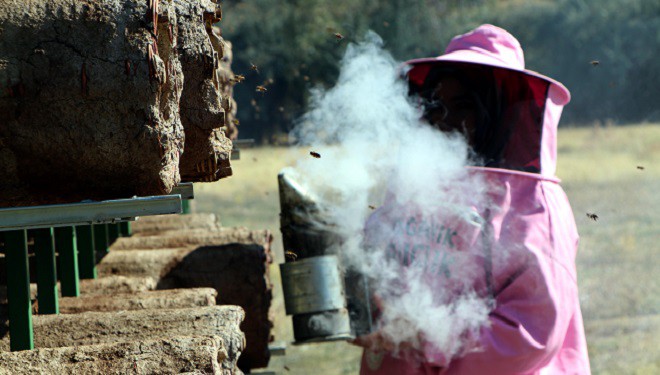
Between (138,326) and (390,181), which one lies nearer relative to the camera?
(138,326)

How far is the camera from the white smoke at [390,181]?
3.46 m

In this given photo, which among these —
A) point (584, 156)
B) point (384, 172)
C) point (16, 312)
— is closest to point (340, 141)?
point (384, 172)

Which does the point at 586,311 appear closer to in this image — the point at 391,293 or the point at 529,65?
the point at 391,293

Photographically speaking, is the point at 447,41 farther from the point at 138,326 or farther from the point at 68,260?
the point at 138,326

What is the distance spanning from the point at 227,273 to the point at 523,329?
5.23 ft

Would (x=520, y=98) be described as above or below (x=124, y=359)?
above

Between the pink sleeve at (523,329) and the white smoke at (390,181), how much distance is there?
0.22 feet

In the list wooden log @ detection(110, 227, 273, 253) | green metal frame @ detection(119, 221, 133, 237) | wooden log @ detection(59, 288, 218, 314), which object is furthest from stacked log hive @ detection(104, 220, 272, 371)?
wooden log @ detection(59, 288, 218, 314)

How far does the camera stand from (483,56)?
12.9 ft

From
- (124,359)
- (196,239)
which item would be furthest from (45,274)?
(196,239)

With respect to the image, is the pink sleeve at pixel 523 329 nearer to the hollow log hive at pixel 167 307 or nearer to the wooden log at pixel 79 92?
the hollow log hive at pixel 167 307

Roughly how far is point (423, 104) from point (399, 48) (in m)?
16.9

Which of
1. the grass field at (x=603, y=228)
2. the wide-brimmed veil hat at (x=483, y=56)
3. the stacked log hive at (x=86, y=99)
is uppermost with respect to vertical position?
the wide-brimmed veil hat at (x=483, y=56)

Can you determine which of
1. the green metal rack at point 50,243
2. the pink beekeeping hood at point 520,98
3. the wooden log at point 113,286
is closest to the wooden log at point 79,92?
the green metal rack at point 50,243
